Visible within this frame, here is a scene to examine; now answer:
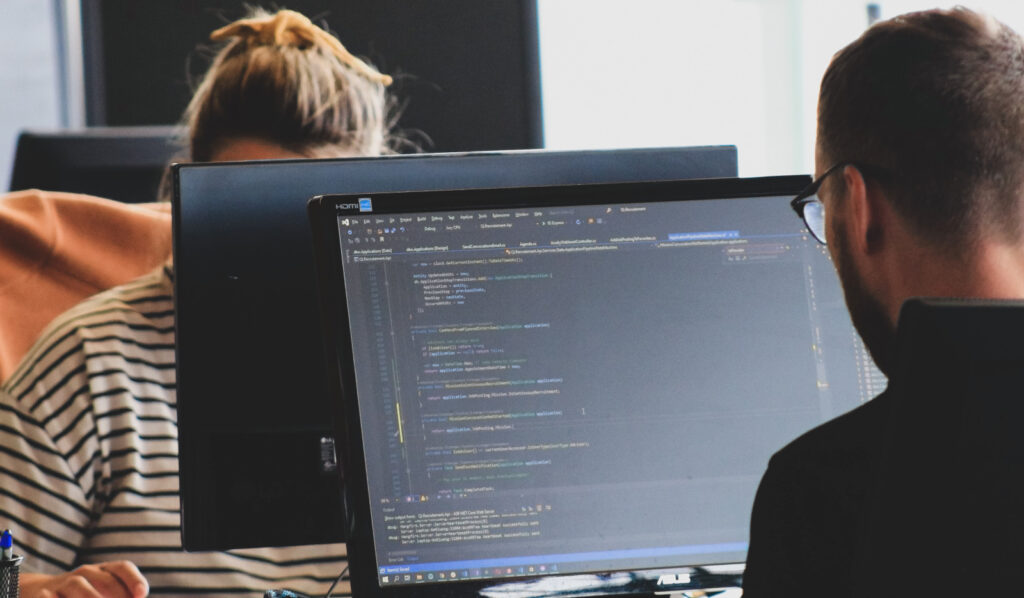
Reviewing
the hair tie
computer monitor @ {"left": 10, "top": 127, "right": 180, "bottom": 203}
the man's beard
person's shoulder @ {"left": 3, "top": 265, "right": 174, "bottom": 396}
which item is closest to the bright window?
computer monitor @ {"left": 10, "top": 127, "right": 180, "bottom": 203}

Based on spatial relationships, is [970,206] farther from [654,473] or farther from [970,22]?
[654,473]

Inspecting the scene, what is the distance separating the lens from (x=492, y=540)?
3.15ft

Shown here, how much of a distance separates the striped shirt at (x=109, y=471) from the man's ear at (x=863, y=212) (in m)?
0.76

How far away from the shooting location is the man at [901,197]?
0.70m

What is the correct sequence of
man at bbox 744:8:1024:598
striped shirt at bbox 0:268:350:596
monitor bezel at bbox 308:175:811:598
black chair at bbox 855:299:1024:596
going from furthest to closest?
striped shirt at bbox 0:268:350:596 → monitor bezel at bbox 308:175:811:598 → man at bbox 744:8:1024:598 → black chair at bbox 855:299:1024:596

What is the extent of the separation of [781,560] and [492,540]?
32cm

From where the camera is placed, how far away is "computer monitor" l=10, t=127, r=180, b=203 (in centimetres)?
195

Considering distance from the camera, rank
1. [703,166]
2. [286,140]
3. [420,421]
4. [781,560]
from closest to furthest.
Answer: [781,560], [420,421], [703,166], [286,140]

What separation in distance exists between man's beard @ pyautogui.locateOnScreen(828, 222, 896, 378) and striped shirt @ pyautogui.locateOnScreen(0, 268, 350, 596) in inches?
28.0

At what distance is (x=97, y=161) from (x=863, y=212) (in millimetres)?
1562

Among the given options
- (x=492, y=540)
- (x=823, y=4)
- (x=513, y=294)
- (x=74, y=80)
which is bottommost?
(x=492, y=540)

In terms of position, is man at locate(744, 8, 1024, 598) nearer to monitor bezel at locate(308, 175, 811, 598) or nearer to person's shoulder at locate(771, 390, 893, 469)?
person's shoulder at locate(771, 390, 893, 469)

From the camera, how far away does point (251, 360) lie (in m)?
1.04

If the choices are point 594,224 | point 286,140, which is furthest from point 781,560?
point 286,140
